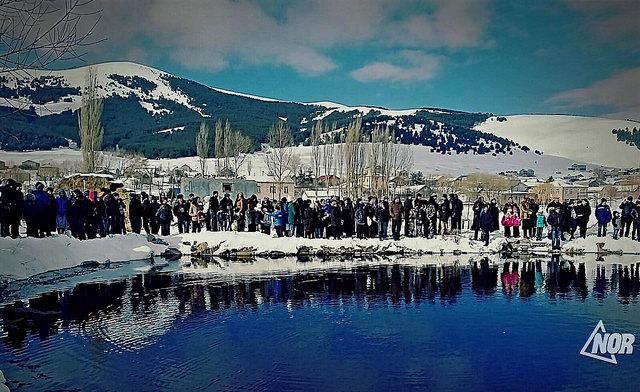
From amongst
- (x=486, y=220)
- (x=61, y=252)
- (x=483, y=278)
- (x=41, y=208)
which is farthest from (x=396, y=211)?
(x=41, y=208)

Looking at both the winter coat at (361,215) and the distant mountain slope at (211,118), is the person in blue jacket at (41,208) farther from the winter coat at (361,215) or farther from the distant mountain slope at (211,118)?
the distant mountain slope at (211,118)

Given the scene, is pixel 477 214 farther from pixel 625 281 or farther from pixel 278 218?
pixel 625 281

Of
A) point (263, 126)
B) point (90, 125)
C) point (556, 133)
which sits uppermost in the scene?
point (263, 126)

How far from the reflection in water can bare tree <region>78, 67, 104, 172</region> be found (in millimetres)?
31725

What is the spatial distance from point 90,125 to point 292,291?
119ft

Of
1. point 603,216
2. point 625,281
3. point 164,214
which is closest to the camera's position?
point 625,281

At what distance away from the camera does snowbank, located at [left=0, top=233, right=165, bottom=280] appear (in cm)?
1434

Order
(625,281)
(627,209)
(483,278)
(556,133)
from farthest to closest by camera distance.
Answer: (556,133) < (627,209) < (483,278) < (625,281)

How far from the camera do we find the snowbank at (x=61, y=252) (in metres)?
14.3

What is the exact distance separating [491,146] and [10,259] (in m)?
151

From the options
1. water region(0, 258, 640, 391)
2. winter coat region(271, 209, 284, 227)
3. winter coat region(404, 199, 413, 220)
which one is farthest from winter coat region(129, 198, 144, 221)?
winter coat region(404, 199, 413, 220)

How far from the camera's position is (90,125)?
44312 mm

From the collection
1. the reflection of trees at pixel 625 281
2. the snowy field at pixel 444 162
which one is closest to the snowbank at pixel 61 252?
the reflection of trees at pixel 625 281

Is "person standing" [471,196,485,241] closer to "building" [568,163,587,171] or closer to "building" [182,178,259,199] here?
"building" [182,178,259,199]
